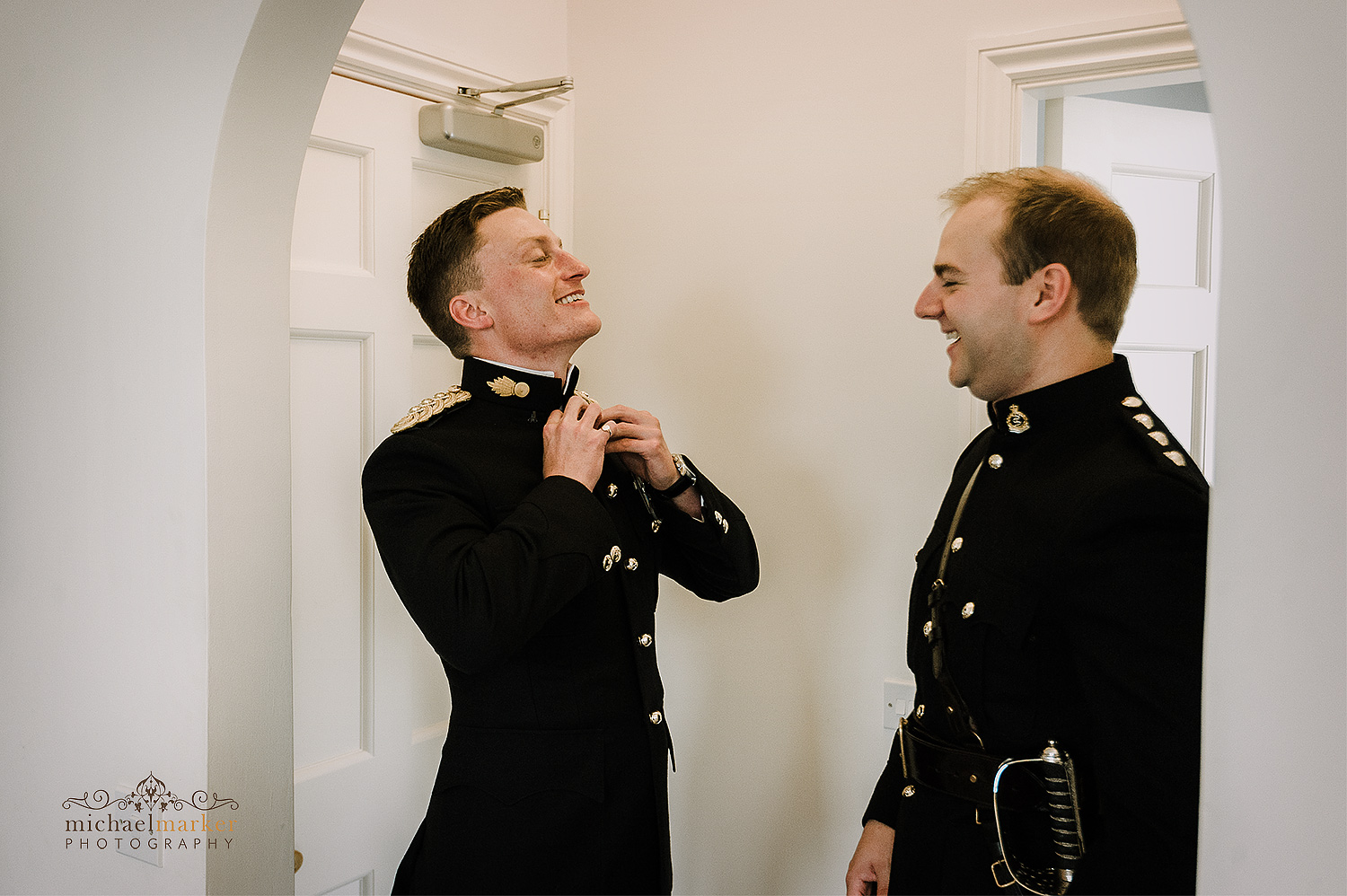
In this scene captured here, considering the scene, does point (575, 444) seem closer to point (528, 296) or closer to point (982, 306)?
point (528, 296)

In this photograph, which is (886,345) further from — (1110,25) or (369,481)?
(369,481)

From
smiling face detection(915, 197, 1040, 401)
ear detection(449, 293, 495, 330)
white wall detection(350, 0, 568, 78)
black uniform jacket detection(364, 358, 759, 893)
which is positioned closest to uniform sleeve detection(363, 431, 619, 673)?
black uniform jacket detection(364, 358, 759, 893)

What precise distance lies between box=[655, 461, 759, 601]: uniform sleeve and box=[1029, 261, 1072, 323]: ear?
586 mm

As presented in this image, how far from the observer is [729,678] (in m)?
2.23

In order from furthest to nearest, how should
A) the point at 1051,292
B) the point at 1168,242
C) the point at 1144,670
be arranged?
the point at 1168,242 → the point at 1051,292 → the point at 1144,670

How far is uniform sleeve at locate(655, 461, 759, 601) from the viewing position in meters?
1.65

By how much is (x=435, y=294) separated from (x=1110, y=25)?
127 cm

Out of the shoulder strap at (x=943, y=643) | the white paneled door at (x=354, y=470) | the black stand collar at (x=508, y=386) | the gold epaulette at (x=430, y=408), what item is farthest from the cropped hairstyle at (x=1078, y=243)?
the white paneled door at (x=354, y=470)

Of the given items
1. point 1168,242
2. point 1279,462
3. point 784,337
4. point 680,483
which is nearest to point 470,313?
point 680,483

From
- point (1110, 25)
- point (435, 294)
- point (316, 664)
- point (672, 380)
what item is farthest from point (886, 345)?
point (316, 664)

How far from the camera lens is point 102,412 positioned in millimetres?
1439

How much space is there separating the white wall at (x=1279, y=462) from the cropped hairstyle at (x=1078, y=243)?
0.61 meters

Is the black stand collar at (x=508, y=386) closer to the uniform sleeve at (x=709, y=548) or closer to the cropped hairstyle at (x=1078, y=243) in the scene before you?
the uniform sleeve at (x=709, y=548)

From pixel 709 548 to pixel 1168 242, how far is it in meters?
1.39
